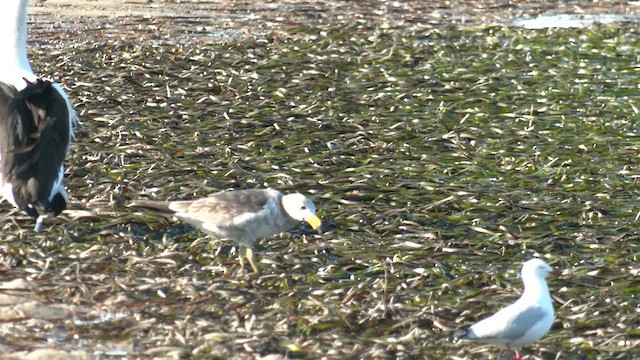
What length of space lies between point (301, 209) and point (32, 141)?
2.16m

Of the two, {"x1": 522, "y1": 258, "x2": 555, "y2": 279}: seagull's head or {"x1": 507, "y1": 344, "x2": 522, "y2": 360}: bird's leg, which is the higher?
{"x1": 522, "y1": 258, "x2": 555, "y2": 279}: seagull's head

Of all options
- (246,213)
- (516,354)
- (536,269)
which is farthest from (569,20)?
(516,354)

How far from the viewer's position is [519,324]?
7.16 metres

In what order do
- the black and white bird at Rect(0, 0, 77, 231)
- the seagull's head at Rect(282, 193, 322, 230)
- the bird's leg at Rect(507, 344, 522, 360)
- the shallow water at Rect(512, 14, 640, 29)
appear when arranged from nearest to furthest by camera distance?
1. the bird's leg at Rect(507, 344, 522, 360)
2. the seagull's head at Rect(282, 193, 322, 230)
3. the black and white bird at Rect(0, 0, 77, 231)
4. the shallow water at Rect(512, 14, 640, 29)

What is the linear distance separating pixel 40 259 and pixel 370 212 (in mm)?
2731

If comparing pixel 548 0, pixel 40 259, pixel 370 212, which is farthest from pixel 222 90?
pixel 548 0

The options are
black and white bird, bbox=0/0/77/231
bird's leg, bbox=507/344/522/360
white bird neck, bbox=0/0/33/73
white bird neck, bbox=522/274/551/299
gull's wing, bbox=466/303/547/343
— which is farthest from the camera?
white bird neck, bbox=0/0/33/73

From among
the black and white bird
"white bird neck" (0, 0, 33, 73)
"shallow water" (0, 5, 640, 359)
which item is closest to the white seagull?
"shallow water" (0, 5, 640, 359)

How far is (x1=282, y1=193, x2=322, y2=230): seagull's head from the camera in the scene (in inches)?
350

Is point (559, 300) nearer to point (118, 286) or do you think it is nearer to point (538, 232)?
point (538, 232)

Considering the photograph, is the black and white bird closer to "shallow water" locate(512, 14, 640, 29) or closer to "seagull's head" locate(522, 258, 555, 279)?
"seagull's head" locate(522, 258, 555, 279)

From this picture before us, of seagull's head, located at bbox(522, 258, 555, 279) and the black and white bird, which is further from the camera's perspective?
the black and white bird

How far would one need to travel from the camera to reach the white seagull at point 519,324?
7105 mm

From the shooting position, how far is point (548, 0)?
73.7 ft
